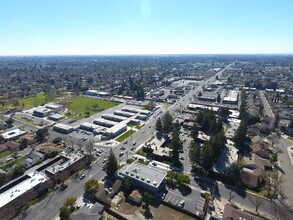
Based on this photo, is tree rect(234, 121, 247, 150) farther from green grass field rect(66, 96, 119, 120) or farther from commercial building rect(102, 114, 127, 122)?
green grass field rect(66, 96, 119, 120)

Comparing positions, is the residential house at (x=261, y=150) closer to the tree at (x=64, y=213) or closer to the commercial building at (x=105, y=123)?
the commercial building at (x=105, y=123)

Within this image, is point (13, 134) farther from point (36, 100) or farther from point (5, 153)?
point (36, 100)

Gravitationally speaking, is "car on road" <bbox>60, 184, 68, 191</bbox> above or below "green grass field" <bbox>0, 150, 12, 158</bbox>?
above

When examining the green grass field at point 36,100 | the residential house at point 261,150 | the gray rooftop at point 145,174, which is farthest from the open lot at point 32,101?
the residential house at point 261,150

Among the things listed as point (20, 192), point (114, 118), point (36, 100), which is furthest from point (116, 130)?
point (36, 100)

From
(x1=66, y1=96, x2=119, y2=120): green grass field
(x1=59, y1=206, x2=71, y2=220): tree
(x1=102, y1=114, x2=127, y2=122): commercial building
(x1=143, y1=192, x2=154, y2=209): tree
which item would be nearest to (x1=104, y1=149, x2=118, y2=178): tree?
(x1=143, y1=192, x2=154, y2=209): tree
